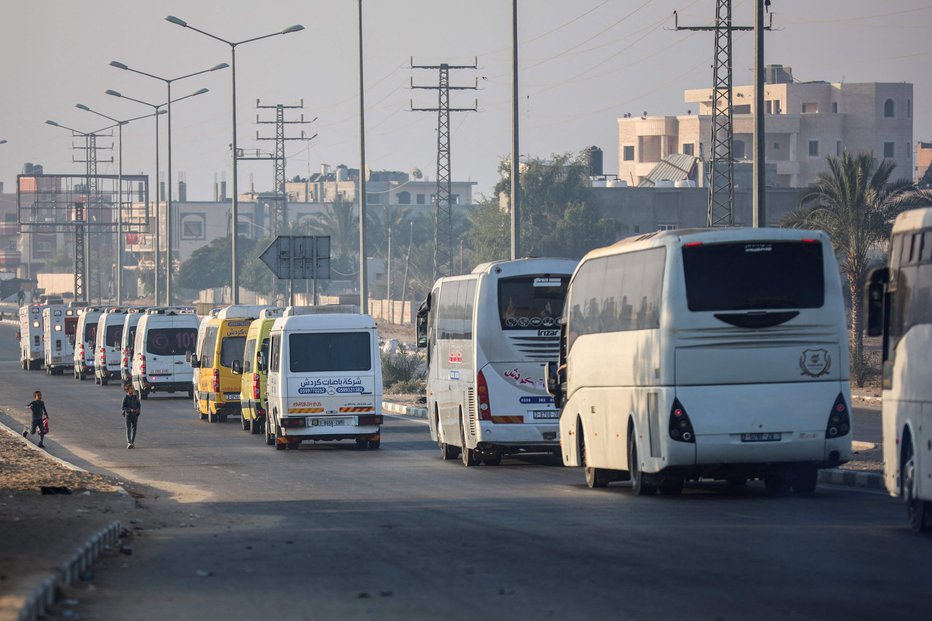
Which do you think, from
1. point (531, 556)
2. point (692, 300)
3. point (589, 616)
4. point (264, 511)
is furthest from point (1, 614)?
point (692, 300)

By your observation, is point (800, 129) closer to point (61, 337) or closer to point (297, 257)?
point (61, 337)

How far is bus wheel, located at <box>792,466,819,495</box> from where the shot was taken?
1925cm

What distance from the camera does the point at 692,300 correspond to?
60.2ft

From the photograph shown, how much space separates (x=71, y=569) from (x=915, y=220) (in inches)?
331

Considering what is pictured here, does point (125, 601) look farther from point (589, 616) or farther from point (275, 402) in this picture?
point (275, 402)

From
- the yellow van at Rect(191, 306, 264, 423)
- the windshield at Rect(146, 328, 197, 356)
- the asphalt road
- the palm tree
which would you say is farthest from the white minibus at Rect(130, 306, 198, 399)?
the asphalt road

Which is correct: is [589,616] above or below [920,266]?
below

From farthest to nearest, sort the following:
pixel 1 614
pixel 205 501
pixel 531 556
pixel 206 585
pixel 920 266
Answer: pixel 205 501
pixel 920 266
pixel 531 556
pixel 206 585
pixel 1 614

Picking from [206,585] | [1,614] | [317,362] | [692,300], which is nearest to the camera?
Result: [1,614]

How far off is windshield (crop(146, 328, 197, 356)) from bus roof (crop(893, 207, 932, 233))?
37897 millimetres

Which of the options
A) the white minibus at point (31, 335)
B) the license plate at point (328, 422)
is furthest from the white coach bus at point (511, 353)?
the white minibus at point (31, 335)

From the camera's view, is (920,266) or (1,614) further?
(920,266)

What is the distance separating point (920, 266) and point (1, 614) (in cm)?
942

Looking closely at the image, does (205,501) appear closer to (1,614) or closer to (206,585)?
(206,585)
